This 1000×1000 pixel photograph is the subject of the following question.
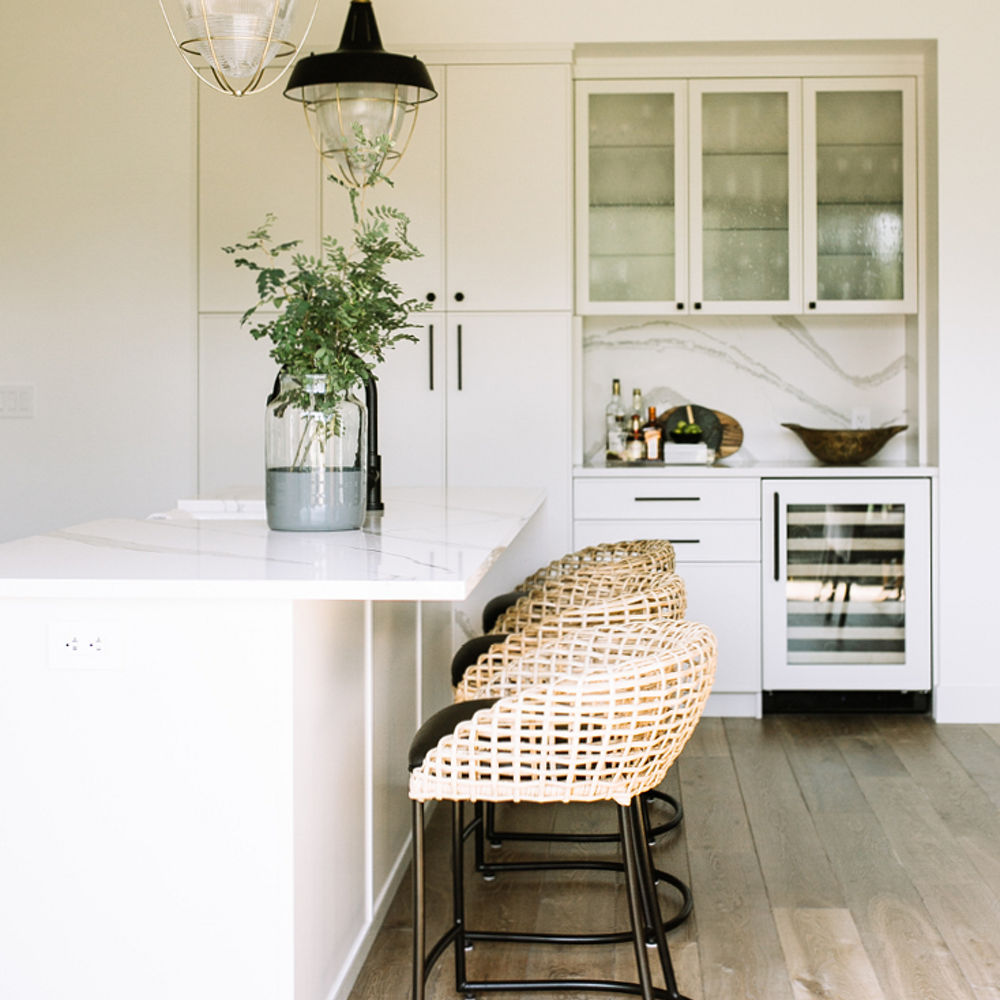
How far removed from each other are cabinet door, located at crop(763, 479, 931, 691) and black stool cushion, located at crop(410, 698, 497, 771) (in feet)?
8.38

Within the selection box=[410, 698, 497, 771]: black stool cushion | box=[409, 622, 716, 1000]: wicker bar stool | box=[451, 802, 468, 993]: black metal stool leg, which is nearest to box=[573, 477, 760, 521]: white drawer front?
box=[451, 802, 468, 993]: black metal stool leg

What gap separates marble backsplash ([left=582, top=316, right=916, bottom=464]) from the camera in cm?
511

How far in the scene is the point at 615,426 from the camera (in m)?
5.02

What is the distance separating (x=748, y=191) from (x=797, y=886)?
8.86 feet

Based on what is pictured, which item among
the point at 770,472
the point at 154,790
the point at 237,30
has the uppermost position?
the point at 237,30

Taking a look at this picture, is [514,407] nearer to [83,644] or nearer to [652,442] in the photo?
[652,442]

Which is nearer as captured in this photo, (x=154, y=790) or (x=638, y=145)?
(x=154, y=790)

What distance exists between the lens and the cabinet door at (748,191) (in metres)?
4.71

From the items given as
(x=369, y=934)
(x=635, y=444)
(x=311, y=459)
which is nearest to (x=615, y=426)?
(x=635, y=444)

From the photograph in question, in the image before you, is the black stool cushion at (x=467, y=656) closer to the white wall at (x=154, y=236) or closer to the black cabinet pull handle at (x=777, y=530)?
the black cabinet pull handle at (x=777, y=530)

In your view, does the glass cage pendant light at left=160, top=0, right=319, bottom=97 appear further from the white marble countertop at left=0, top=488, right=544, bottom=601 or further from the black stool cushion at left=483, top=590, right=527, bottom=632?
the black stool cushion at left=483, top=590, right=527, bottom=632

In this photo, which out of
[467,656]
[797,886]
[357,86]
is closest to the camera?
[467,656]

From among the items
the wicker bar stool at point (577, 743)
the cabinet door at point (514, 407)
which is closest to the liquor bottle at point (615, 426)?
the cabinet door at point (514, 407)

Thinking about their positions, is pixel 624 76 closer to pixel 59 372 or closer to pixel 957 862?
pixel 59 372
